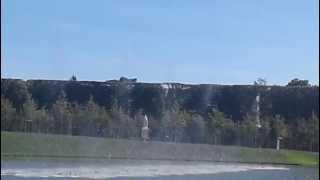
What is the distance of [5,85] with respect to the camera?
5832 mm

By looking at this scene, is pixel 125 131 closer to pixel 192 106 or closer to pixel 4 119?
pixel 192 106

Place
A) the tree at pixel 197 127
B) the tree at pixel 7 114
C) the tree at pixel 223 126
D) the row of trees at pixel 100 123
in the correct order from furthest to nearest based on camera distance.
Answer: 1. the tree at pixel 197 127
2. the tree at pixel 223 126
3. the row of trees at pixel 100 123
4. the tree at pixel 7 114

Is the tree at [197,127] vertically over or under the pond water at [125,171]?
over

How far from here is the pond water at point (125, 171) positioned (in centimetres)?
1561

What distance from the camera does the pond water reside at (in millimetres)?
15609

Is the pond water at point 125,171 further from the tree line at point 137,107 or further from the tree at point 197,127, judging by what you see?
the tree line at point 137,107

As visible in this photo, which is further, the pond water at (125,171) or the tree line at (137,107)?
the pond water at (125,171)

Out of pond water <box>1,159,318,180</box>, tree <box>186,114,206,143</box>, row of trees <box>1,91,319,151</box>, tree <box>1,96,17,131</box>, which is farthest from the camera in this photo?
tree <box>186,114,206,143</box>

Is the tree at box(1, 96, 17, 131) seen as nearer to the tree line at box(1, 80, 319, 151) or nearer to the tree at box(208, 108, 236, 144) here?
the tree line at box(1, 80, 319, 151)

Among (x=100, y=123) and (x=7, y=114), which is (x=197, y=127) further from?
(x=7, y=114)

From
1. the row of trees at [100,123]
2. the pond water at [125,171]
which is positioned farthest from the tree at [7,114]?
the pond water at [125,171]

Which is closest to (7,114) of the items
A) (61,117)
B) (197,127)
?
(61,117)

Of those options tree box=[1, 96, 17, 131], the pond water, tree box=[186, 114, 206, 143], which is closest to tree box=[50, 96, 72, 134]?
tree box=[1, 96, 17, 131]

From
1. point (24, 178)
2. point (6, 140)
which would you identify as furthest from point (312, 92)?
point (24, 178)
